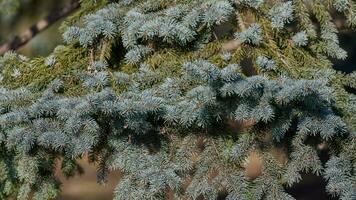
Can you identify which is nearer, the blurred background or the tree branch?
the blurred background

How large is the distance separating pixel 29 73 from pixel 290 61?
119cm

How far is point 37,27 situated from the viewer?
520 cm

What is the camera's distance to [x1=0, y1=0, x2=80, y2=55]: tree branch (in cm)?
517

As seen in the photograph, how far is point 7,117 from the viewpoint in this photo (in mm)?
2346

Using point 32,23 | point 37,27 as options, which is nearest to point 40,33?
point 32,23

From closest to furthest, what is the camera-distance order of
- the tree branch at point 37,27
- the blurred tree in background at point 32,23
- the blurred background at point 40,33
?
the blurred background at point 40,33
the blurred tree in background at point 32,23
the tree branch at point 37,27

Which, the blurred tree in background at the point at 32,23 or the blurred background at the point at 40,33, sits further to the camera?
the blurred tree in background at the point at 32,23

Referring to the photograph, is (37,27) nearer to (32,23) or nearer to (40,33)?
(32,23)

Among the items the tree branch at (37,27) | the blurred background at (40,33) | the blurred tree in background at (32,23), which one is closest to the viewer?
the blurred background at (40,33)

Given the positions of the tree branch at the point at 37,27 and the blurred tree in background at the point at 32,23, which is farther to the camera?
the tree branch at the point at 37,27

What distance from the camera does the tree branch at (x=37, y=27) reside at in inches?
204

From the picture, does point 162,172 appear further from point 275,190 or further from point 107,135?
point 275,190

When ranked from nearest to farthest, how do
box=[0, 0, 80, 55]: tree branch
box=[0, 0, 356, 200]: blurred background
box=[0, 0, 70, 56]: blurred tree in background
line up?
box=[0, 0, 356, 200]: blurred background → box=[0, 0, 70, 56]: blurred tree in background → box=[0, 0, 80, 55]: tree branch

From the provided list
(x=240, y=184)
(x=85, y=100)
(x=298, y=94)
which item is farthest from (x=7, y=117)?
(x=298, y=94)
